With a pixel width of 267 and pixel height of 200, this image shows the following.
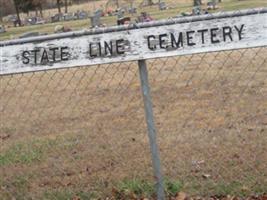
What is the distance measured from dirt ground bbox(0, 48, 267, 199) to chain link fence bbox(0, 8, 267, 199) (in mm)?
12

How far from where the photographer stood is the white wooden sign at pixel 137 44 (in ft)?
14.3

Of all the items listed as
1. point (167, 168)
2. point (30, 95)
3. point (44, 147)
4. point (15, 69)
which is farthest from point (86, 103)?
point (15, 69)

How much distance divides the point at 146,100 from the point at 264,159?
5.74 ft

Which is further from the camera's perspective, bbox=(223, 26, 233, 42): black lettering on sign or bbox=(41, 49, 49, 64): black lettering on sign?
bbox=(41, 49, 49, 64): black lettering on sign

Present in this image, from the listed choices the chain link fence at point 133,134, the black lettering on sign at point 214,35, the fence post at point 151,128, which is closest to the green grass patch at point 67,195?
the chain link fence at point 133,134

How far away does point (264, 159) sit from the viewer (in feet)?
18.6

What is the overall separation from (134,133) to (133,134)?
50 mm

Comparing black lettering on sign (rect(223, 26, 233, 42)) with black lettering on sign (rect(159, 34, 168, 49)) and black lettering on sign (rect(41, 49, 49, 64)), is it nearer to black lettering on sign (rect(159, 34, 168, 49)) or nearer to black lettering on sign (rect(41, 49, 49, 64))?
black lettering on sign (rect(159, 34, 168, 49))

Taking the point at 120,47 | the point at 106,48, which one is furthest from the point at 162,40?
the point at 106,48

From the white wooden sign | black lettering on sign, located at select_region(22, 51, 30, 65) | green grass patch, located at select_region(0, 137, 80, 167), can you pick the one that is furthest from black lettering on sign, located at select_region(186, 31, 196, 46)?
green grass patch, located at select_region(0, 137, 80, 167)

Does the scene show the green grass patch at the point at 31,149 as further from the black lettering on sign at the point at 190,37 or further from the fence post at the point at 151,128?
the black lettering on sign at the point at 190,37

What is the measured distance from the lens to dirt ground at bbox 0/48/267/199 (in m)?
5.55

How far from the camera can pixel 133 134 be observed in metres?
7.45

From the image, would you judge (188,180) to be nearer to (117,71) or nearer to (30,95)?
(30,95)
